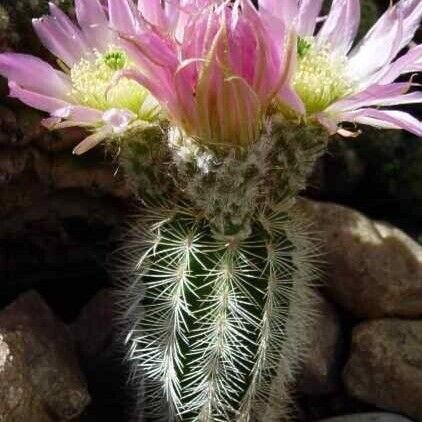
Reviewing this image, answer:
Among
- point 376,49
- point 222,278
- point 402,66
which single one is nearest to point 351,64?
point 376,49

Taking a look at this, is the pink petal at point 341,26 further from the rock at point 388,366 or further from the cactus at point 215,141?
the rock at point 388,366

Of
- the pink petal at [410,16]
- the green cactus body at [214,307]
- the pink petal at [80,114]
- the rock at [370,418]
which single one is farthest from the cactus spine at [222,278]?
the rock at [370,418]

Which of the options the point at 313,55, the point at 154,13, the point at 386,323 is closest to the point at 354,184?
the point at 386,323

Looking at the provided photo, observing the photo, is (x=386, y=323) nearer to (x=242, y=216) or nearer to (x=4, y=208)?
(x=242, y=216)

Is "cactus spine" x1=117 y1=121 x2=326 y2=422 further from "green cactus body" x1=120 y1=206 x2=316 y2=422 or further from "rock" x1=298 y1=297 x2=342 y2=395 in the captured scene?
"rock" x1=298 y1=297 x2=342 y2=395

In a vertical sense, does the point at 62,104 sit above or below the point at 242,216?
above

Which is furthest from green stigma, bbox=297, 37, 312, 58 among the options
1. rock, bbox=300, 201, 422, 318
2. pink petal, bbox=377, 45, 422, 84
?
rock, bbox=300, 201, 422, 318

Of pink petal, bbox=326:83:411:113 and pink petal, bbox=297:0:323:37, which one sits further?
pink petal, bbox=297:0:323:37
